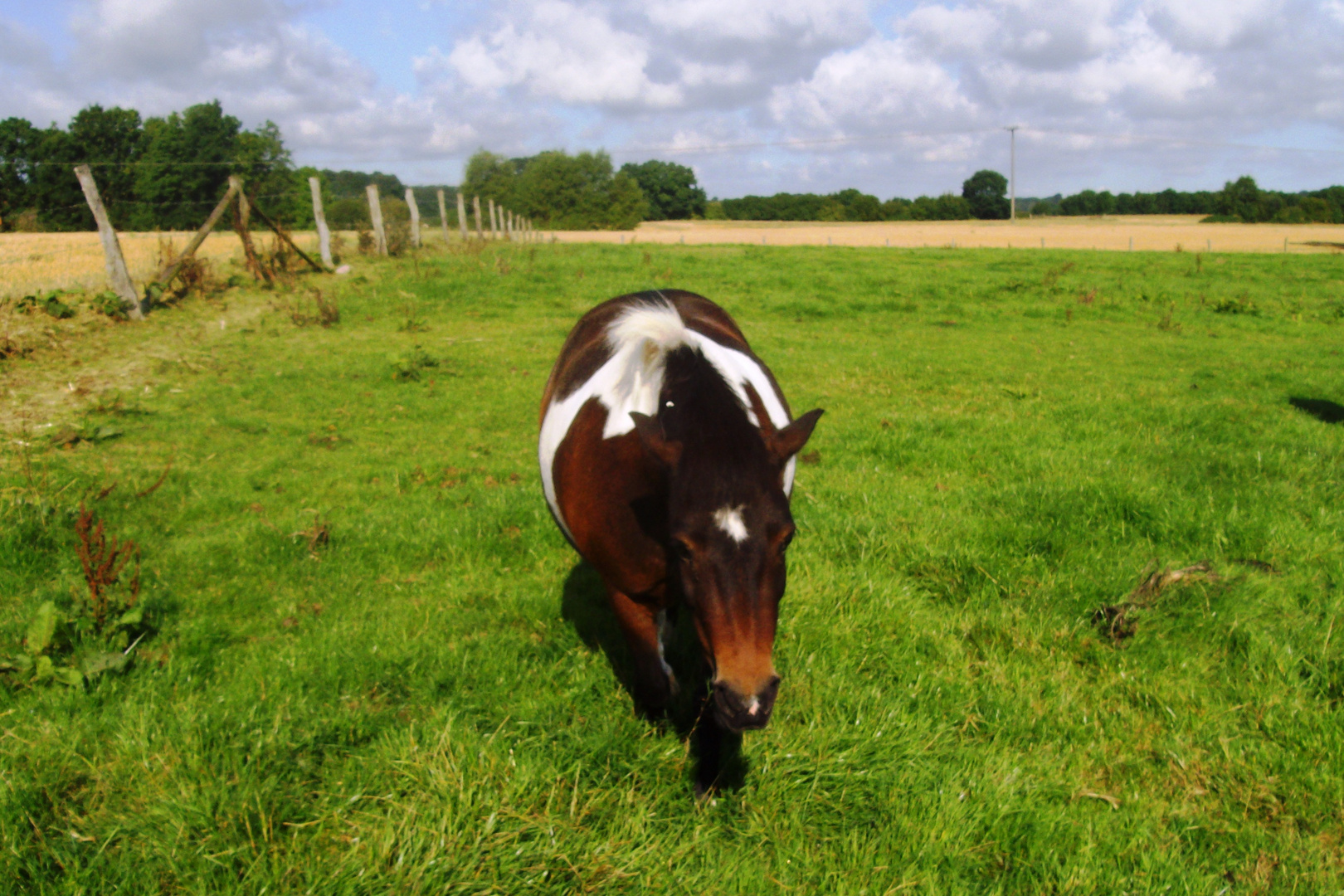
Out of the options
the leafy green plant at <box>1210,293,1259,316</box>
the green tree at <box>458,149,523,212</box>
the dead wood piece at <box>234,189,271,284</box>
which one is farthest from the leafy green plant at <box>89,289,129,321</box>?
the green tree at <box>458,149,523,212</box>

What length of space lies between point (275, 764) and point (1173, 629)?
429 centimetres

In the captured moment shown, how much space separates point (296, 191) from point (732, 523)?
260ft

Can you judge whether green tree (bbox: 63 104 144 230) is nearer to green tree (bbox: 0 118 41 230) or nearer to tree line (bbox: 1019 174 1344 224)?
green tree (bbox: 0 118 41 230)

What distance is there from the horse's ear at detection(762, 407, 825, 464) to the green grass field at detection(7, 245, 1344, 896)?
1.31 m

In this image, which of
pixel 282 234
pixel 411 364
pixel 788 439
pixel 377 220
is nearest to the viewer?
pixel 788 439

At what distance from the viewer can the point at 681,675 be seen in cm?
381

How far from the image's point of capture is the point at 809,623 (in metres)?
4.04

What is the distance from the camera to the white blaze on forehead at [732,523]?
7.69ft

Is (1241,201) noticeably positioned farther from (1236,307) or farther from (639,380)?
(639,380)

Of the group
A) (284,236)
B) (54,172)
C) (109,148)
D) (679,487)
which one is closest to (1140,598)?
(679,487)

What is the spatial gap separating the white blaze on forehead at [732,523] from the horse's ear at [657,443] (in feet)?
0.82

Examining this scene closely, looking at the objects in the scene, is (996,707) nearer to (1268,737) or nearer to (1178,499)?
(1268,737)

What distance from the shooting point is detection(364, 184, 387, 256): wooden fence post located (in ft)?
62.5

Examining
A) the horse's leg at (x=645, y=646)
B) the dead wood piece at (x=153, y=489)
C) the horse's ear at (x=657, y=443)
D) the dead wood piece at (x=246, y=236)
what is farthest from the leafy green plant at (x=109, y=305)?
the horse's ear at (x=657, y=443)
